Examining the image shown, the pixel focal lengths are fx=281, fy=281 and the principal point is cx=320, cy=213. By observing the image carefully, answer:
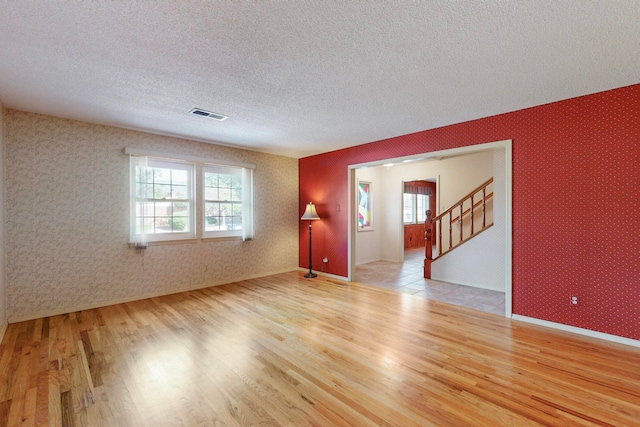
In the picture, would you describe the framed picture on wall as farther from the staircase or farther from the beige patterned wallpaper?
the beige patterned wallpaper

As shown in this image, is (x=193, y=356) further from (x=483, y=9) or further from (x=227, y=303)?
(x=483, y=9)

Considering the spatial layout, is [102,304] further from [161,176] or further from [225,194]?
[225,194]

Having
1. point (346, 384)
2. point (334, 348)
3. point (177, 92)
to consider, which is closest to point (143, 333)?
point (334, 348)

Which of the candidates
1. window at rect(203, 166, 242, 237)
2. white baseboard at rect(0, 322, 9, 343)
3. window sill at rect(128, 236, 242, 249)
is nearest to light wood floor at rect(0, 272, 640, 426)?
white baseboard at rect(0, 322, 9, 343)

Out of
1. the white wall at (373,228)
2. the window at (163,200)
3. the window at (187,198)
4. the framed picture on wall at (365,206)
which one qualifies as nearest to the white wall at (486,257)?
the white wall at (373,228)

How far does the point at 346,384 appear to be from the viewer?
7.00ft

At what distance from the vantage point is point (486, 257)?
492cm

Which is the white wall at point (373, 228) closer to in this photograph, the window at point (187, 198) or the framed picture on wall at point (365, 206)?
the framed picture on wall at point (365, 206)

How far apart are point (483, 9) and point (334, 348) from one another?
9.37 ft

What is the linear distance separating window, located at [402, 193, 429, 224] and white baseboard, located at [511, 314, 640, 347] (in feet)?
21.5

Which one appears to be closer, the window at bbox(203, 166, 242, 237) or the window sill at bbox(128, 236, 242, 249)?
the window sill at bbox(128, 236, 242, 249)

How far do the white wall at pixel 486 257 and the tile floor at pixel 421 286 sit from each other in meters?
0.21

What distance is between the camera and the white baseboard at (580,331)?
9.05 feet

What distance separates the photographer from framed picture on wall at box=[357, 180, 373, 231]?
735 cm
